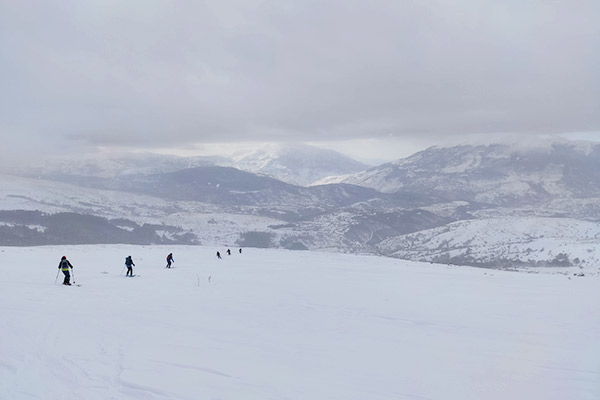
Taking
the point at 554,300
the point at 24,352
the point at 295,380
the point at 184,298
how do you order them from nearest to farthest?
1. the point at 295,380
2. the point at 24,352
3. the point at 184,298
4. the point at 554,300

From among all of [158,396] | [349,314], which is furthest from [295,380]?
[349,314]

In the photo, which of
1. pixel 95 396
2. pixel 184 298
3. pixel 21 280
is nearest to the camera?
pixel 95 396

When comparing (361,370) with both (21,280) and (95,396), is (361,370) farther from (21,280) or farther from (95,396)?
(21,280)

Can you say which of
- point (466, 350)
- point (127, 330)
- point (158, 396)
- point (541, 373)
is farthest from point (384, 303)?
point (158, 396)

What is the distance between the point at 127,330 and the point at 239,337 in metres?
3.60

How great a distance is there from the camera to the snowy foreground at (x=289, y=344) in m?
10.9

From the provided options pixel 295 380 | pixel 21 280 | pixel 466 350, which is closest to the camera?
pixel 295 380

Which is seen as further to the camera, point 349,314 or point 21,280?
point 21,280

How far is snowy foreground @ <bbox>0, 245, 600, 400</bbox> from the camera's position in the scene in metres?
10.9

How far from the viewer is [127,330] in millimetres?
15211

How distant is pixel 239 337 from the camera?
50.2ft

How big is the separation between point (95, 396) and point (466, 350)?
10.6 metres

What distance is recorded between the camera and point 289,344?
14672 millimetres

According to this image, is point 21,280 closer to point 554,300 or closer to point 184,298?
point 184,298
